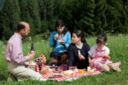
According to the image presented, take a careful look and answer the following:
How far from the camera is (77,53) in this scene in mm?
12477

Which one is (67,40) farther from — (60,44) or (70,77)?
(70,77)

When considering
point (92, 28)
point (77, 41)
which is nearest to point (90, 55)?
point (77, 41)

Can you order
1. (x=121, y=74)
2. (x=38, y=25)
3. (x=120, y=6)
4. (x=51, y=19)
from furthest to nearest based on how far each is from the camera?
(x=51, y=19) < (x=38, y=25) < (x=120, y=6) < (x=121, y=74)

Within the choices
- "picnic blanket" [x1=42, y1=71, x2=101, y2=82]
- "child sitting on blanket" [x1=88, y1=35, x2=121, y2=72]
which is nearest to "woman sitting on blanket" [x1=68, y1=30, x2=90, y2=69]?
"child sitting on blanket" [x1=88, y1=35, x2=121, y2=72]

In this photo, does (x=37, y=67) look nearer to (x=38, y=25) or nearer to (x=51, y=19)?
(x=38, y=25)

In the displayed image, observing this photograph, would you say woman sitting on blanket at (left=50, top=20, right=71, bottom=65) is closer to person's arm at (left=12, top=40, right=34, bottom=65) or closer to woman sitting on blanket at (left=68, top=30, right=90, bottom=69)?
Answer: woman sitting on blanket at (left=68, top=30, right=90, bottom=69)

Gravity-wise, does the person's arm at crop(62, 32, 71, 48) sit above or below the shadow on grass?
above

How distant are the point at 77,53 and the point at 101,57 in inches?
23.0

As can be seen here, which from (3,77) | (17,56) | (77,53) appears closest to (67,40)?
(77,53)

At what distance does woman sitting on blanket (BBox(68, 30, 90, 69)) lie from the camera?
1248 cm

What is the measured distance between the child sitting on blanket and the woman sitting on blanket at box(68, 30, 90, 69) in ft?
0.50

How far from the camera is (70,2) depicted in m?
28.8

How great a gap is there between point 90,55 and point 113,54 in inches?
58.3

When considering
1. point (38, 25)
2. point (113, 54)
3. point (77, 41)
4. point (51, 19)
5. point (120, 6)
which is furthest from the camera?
point (51, 19)
